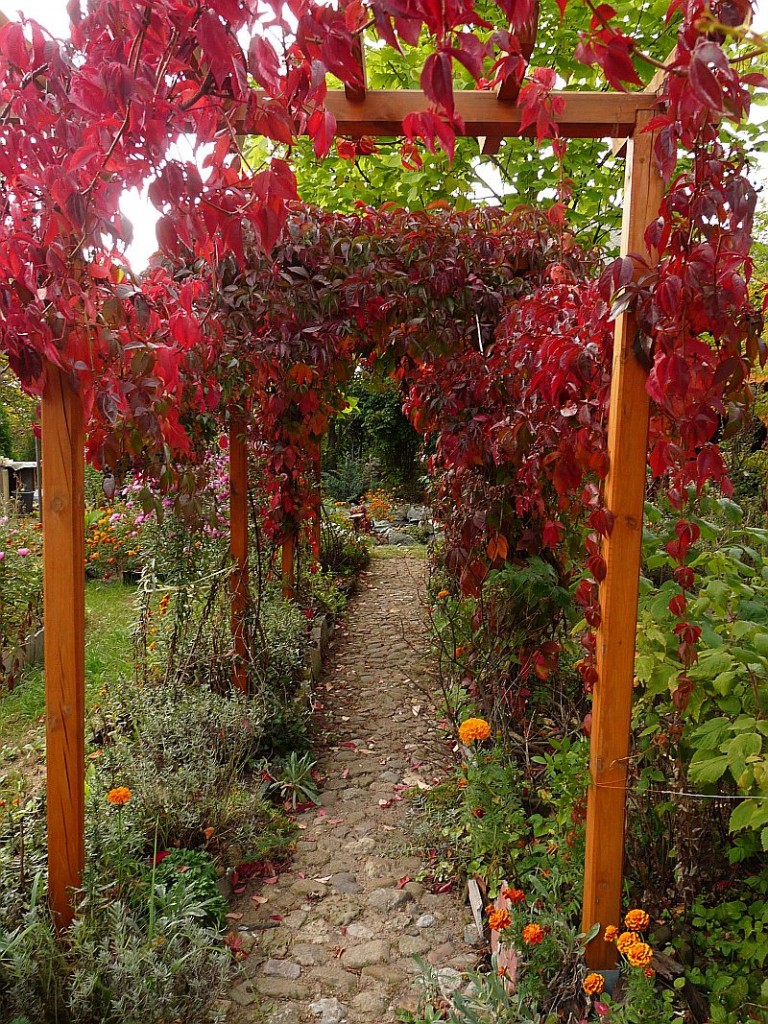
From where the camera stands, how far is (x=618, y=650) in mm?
1897

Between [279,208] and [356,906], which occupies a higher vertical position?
[279,208]

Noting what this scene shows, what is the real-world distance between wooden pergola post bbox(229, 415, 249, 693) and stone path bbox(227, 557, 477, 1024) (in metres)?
0.64

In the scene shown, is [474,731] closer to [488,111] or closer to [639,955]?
[639,955]

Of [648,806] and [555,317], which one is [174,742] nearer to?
[648,806]

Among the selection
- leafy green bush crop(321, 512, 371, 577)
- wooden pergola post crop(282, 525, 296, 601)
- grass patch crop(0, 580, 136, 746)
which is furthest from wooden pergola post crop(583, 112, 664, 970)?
leafy green bush crop(321, 512, 371, 577)

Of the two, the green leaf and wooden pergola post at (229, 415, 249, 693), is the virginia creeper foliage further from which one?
wooden pergola post at (229, 415, 249, 693)

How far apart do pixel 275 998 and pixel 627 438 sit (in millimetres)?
1892

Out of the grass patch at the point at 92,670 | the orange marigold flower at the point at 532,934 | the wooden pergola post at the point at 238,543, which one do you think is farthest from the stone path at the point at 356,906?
the grass patch at the point at 92,670

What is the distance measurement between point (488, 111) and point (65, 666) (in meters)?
1.89

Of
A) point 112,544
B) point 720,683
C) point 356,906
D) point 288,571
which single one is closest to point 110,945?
point 356,906

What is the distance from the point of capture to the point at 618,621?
6.20 ft

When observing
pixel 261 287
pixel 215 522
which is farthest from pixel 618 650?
pixel 261 287

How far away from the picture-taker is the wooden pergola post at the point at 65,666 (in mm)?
1956

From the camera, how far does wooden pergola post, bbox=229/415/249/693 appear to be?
3.72 m
